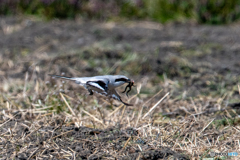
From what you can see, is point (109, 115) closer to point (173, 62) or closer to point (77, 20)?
point (173, 62)

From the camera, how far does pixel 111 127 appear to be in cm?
217

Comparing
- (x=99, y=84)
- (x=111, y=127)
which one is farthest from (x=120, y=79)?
(x=111, y=127)

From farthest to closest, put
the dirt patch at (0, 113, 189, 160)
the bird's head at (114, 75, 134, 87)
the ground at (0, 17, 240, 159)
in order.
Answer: the bird's head at (114, 75, 134, 87)
the ground at (0, 17, 240, 159)
the dirt patch at (0, 113, 189, 160)

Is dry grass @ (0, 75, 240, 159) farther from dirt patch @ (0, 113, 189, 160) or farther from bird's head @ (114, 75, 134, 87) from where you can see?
bird's head @ (114, 75, 134, 87)

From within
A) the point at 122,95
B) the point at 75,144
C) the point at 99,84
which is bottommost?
the point at 122,95

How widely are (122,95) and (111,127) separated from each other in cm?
81

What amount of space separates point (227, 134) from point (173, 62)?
1646 mm

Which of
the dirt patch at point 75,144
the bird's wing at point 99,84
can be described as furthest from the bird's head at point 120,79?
the dirt patch at point 75,144

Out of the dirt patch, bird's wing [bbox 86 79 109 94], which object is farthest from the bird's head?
the dirt patch

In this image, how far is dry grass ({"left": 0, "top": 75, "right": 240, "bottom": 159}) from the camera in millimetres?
1834

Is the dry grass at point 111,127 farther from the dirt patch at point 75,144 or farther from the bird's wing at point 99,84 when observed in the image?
the bird's wing at point 99,84

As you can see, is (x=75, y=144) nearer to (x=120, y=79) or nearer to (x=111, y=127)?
(x=111, y=127)

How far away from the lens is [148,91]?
3041 millimetres

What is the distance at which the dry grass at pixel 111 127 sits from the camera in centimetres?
183
